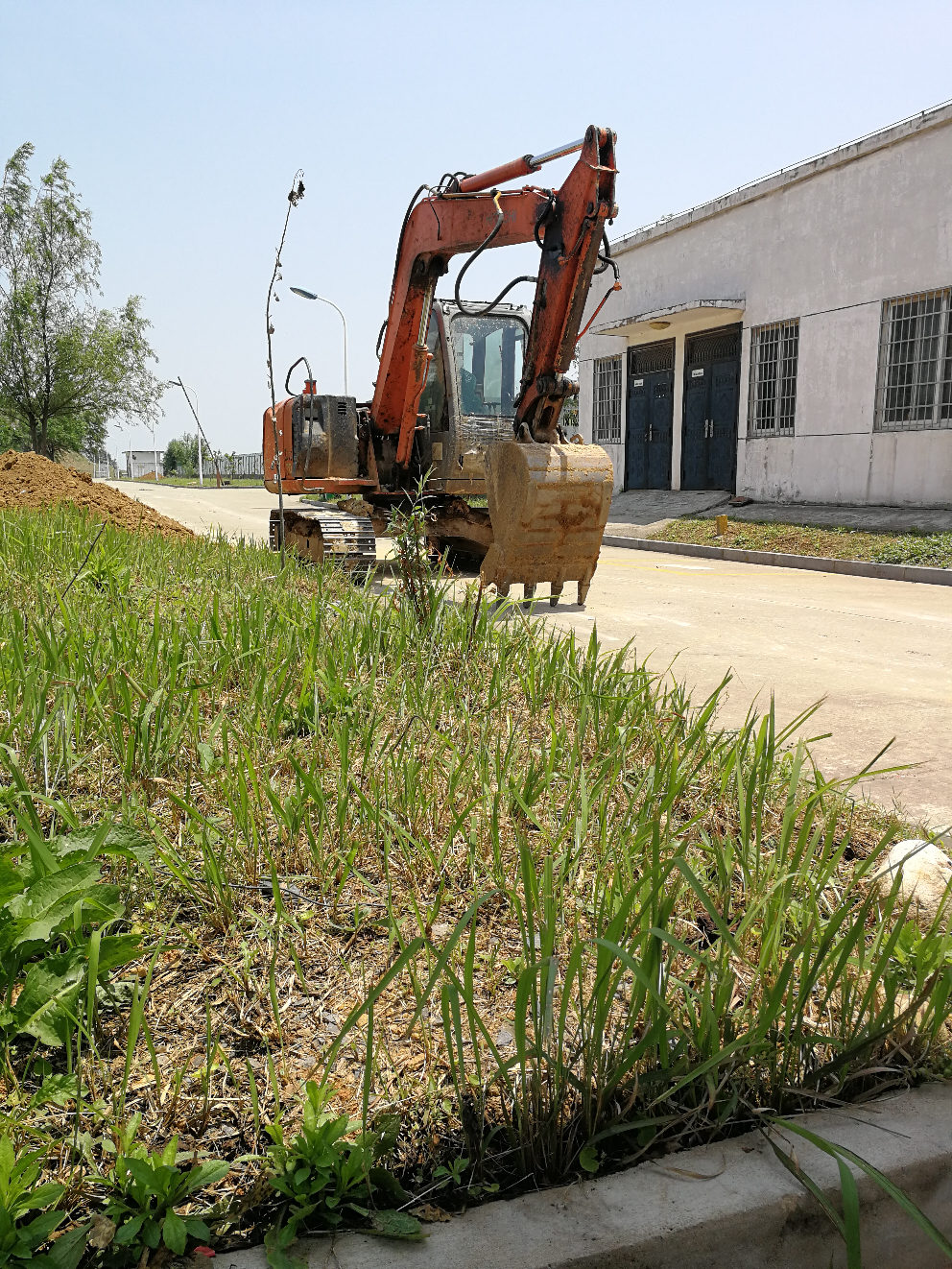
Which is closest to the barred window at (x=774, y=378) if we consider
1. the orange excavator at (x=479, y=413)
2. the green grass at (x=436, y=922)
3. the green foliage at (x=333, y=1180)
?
the orange excavator at (x=479, y=413)

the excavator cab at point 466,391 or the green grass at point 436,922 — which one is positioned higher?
the excavator cab at point 466,391

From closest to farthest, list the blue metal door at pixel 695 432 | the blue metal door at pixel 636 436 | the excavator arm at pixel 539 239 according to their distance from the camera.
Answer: the excavator arm at pixel 539 239, the blue metal door at pixel 695 432, the blue metal door at pixel 636 436

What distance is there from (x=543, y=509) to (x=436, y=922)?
5304 mm

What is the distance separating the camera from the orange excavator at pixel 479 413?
23.6 feet

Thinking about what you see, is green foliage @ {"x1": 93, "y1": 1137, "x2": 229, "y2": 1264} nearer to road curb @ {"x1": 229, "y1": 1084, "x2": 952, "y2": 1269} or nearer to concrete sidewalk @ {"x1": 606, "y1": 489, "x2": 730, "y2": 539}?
road curb @ {"x1": 229, "y1": 1084, "x2": 952, "y2": 1269}

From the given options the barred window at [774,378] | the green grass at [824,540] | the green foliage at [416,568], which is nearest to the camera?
the green foliage at [416,568]

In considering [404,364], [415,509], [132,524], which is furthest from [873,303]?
[415,509]

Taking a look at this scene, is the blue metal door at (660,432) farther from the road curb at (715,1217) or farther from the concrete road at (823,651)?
the road curb at (715,1217)

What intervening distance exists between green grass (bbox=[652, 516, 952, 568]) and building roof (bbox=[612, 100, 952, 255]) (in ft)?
20.8

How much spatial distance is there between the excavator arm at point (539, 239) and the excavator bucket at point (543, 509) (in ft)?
1.38

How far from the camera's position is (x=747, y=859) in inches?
87.8

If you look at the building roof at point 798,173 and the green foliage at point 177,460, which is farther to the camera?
the green foliage at point 177,460

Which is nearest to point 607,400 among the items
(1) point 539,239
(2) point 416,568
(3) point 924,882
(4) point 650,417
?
(4) point 650,417

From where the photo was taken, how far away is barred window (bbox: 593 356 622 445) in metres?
23.2
